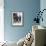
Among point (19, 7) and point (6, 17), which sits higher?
point (19, 7)

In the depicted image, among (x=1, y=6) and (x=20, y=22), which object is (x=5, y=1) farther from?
(x=20, y=22)

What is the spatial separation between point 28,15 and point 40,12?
506 millimetres

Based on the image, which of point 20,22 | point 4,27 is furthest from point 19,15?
point 4,27

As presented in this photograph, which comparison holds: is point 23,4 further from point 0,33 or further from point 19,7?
point 0,33

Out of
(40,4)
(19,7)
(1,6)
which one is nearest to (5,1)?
(1,6)

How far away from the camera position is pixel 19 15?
5629 millimetres

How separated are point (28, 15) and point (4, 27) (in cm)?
109

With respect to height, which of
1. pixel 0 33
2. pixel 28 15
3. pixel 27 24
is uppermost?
pixel 28 15

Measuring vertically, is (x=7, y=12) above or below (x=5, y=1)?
below

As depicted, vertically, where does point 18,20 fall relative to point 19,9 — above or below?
below

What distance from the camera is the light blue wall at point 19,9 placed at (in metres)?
5.57

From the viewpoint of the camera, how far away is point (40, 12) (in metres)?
5.51

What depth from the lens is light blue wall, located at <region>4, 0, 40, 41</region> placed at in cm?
557

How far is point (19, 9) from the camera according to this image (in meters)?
5.60
